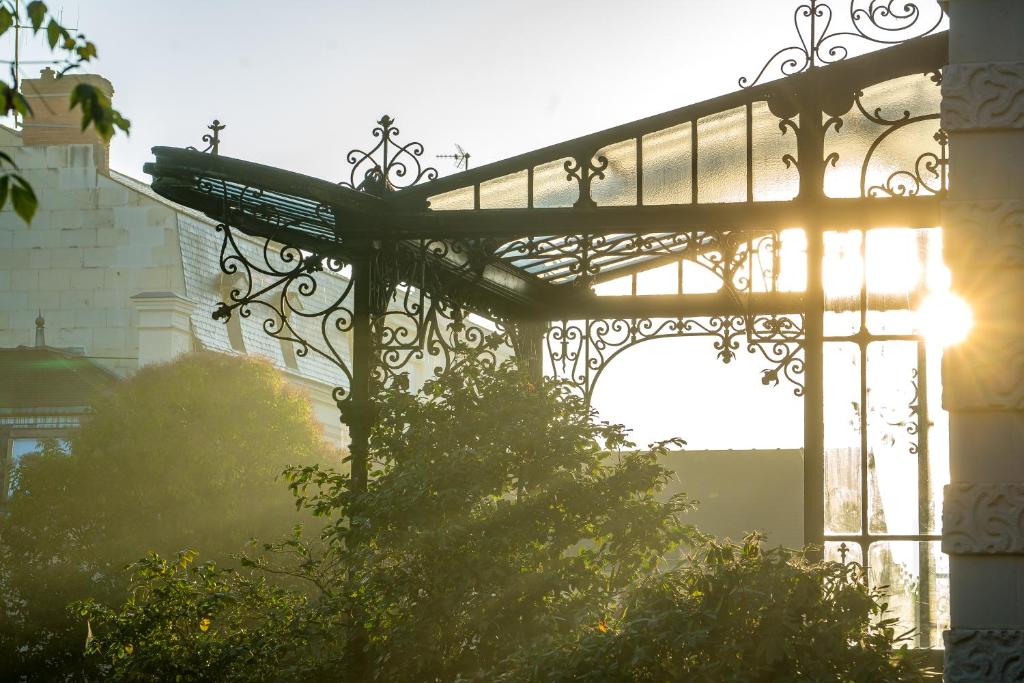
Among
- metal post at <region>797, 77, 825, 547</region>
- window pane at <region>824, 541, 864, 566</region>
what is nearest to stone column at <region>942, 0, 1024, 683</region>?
metal post at <region>797, 77, 825, 547</region>

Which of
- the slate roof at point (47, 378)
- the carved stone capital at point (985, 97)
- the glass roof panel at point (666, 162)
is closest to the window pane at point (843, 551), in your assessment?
the glass roof panel at point (666, 162)

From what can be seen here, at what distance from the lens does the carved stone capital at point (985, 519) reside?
5113 millimetres

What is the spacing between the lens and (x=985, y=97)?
528cm

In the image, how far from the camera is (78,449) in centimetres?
2412

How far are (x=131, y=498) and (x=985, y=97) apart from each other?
66.1 feet

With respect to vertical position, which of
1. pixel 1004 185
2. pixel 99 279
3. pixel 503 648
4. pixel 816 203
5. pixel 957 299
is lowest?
pixel 503 648

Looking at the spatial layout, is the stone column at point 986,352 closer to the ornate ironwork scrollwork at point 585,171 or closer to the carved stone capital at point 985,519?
the carved stone capital at point 985,519

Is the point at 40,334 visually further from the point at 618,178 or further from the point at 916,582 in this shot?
the point at 916,582

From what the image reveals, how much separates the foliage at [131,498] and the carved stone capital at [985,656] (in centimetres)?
1773

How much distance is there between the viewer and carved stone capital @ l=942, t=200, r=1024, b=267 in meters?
5.21

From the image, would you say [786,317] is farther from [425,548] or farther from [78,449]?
[78,449]

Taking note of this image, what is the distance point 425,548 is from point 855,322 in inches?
164

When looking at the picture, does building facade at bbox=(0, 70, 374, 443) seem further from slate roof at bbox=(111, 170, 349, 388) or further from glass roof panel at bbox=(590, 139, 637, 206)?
glass roof panel at bbox=(590, 139, 637, 206)

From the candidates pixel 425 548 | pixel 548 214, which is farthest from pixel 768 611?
pixel 548 214
